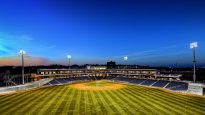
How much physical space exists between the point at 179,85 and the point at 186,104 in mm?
20003

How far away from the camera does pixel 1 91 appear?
4278 cm

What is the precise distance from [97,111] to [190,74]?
13393cm

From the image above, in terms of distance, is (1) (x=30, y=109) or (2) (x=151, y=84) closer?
(1) (x=30, y=109)

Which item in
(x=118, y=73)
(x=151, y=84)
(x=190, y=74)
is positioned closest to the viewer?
(x=151, y=84)

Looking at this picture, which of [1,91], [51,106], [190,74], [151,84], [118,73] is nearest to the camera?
[51,106]

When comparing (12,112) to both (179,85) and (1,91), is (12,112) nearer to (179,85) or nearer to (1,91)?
(1,91)

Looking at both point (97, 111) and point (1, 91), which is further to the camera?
point (1, 91)

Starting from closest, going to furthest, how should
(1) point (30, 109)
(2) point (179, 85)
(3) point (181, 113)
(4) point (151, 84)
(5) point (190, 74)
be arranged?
(3) point (181, 113), (1) point (30, 109), (2) point (179, 85), (4) point (151, 84), (5) point (190, 74)

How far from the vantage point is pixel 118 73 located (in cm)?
9275

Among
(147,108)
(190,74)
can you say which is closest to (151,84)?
(147,108)

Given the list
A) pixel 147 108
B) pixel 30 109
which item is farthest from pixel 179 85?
pixel 30 109

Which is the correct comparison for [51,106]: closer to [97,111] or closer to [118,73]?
[97,111]

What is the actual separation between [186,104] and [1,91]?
41.5 meters

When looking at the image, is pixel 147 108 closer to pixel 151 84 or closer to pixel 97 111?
pixel 97 111
